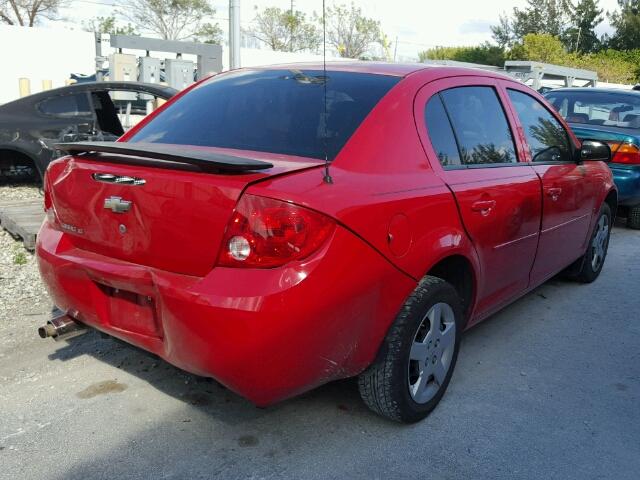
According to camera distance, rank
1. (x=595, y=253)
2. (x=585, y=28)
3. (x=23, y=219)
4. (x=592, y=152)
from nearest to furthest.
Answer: (x=592, y=152) → (x=595, y=253) → (x=23, y=219) → (x=585, y=28)

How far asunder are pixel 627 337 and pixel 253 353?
3095mm

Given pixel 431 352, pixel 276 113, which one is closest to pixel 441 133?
pixel 276 113

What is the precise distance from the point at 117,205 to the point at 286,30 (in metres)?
44.5

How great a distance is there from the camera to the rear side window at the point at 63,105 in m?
7.54

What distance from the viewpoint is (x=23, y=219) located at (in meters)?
5.65

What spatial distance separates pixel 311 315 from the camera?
2316 millimetres

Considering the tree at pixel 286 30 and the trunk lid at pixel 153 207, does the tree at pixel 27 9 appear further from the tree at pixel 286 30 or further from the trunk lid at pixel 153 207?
the trunk lid at pixel 153 207

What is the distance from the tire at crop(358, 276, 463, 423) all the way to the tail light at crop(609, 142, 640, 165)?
504 cm

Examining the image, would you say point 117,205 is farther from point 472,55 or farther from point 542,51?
point 472,55

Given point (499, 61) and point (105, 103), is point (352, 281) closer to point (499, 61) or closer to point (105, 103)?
point (105, 103)

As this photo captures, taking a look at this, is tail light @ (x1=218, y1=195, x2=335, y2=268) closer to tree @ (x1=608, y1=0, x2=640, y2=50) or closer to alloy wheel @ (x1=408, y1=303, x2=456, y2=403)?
alloy wheel @ (x1=408, y1=303, x2=456, y2=403)

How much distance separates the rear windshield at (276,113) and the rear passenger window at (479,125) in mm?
449

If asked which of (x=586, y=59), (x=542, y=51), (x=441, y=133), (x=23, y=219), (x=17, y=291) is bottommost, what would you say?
(x=17, y=291)

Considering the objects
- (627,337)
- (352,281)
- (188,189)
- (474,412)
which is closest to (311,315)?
(352,281)
